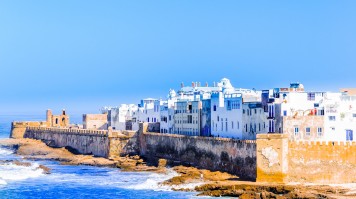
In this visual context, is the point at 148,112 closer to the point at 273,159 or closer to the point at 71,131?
the point at 71,131

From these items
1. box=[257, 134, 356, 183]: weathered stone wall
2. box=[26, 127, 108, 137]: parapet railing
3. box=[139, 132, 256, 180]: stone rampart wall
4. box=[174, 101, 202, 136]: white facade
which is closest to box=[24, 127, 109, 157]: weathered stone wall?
box=[26, 127, 108, 137]: parapet railing

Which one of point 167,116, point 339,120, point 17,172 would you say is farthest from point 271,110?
point 167,116

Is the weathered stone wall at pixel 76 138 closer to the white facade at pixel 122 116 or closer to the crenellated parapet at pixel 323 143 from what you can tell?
the white facade at pixel 122 116

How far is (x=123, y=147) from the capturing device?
81.3 metres

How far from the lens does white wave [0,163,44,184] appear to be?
65.7m

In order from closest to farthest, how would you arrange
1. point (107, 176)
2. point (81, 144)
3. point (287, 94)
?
point (287, 94), point (107, 176), point (81, 144)

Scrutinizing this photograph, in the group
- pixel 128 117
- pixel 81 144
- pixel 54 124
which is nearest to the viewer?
pixel 81 144

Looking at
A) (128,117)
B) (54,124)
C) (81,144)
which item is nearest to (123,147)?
(81,144)

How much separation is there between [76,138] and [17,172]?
2324 cm

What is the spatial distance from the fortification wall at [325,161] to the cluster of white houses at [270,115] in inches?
107

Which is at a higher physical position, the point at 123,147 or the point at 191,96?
the point at 191,96

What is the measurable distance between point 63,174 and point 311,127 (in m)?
25.1

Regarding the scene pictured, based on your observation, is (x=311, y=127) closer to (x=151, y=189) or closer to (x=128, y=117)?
(x=151, y=189)

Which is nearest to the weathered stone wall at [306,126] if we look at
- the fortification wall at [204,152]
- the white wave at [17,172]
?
the fortification wall at [204,152]
